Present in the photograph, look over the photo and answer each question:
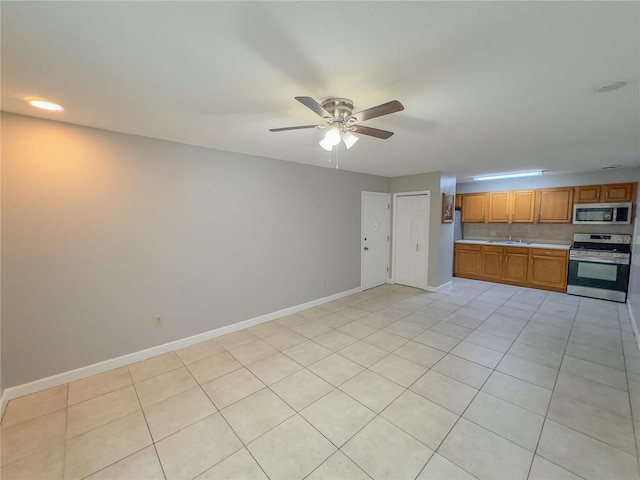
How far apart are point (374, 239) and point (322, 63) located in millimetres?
4237

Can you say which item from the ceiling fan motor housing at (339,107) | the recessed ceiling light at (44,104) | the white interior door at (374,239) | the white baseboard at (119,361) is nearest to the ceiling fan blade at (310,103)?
the ceiling fan motor housing at (339,107)

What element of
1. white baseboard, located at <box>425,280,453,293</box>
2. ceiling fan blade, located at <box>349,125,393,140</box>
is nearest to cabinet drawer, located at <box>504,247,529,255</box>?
white baseboard, located at <box>425,280,453,293</box>

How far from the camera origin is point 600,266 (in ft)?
14.8

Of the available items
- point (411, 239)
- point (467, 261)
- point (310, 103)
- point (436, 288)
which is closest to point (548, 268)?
point (467, 261)

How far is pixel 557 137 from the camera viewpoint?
2744 millimetres

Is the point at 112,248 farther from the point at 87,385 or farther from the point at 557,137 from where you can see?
the point at 557,137

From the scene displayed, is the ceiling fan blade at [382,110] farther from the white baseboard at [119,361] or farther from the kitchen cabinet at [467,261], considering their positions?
the kitchen cabinet at [467,261]

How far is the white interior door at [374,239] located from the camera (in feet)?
17.0

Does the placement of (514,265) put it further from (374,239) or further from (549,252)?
(374,239)

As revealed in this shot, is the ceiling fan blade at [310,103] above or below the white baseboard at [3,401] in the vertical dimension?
above

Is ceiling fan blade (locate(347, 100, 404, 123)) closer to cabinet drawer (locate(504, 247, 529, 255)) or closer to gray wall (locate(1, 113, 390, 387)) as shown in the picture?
gray wall (locate(1, 113, 390, 387))

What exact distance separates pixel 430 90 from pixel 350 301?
3.60 metres

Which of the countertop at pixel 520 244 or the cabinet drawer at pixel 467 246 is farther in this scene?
the cabinet drawer at pixel 467 246

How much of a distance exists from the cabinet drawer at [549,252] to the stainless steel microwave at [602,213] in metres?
0.68
